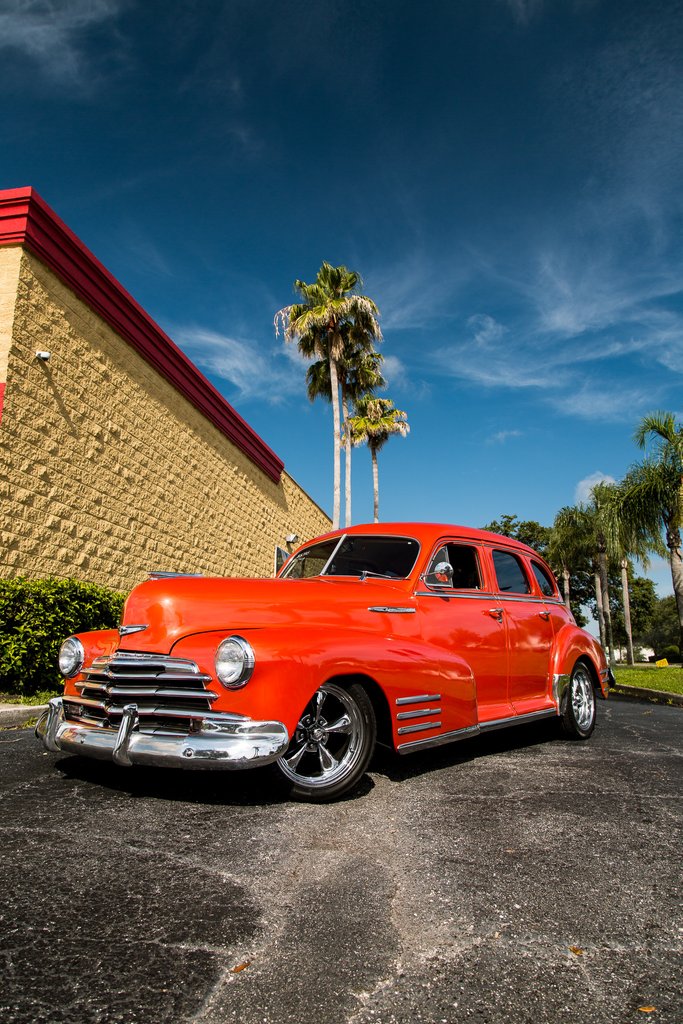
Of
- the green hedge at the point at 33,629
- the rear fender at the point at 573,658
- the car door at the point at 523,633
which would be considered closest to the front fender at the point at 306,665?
the car door at the point at 523,633

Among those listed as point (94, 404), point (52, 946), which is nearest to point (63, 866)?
point (52, 946)

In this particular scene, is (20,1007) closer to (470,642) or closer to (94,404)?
(470,642)

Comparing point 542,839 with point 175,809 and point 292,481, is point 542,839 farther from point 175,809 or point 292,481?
point 292,481

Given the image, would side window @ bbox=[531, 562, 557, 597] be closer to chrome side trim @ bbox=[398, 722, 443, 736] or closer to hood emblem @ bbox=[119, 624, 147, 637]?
chrome side trim @ bbox=[398, 722, 443, 736]

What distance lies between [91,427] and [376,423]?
76.9ft

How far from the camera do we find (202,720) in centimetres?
309

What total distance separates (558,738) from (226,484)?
33.7 feet

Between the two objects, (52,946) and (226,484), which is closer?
(52,946)

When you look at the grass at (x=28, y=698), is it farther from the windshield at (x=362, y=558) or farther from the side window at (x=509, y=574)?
the side window at (x=509, y=574)

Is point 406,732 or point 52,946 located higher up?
point 406,732

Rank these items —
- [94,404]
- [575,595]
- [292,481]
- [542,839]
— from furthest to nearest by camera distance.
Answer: [575,595], [292,481], [94,404], [542,839]

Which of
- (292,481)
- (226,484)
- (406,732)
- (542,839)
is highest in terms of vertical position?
(292,481)

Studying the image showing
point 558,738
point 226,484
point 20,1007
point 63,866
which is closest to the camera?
point 20,1007

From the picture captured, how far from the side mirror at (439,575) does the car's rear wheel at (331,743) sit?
1.17 m
